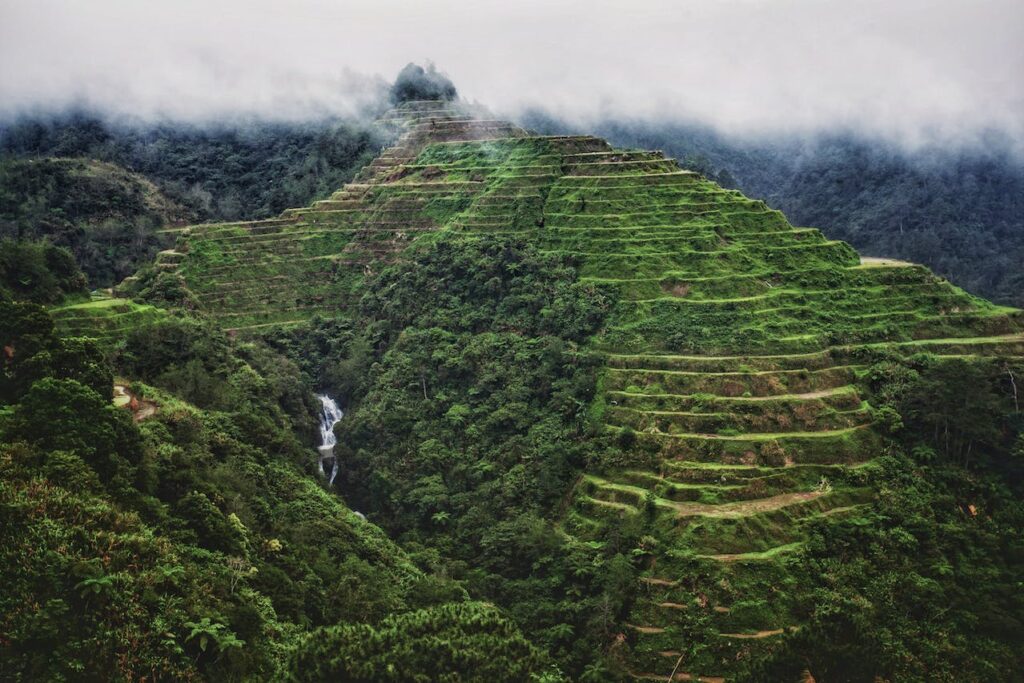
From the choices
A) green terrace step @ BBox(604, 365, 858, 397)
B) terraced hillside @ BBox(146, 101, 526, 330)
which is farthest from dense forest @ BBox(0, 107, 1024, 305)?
green terrace step @ BBox(604, 365, 858, 397)

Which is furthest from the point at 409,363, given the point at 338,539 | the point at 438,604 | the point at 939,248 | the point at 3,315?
the point at 939,248

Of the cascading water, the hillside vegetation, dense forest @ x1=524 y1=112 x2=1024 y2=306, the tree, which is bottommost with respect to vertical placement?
the cascading water

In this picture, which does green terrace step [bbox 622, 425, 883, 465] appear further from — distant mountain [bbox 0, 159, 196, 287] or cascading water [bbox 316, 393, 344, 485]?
distant mountain [bbox 0, 159, 196, 287]

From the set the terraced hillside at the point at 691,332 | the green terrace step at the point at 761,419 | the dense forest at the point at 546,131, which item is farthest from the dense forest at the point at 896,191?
the green terrace step at the point at 761,419

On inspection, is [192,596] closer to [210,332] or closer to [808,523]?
[808,523]

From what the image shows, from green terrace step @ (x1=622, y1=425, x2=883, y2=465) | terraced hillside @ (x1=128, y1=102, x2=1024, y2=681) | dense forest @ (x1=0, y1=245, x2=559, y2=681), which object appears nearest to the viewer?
dense forest @ (x1=0, y1=245, x2=559, y2=681)

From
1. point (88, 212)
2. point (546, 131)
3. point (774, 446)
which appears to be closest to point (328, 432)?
point (774, 446)

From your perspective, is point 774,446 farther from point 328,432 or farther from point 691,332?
point 328,432
